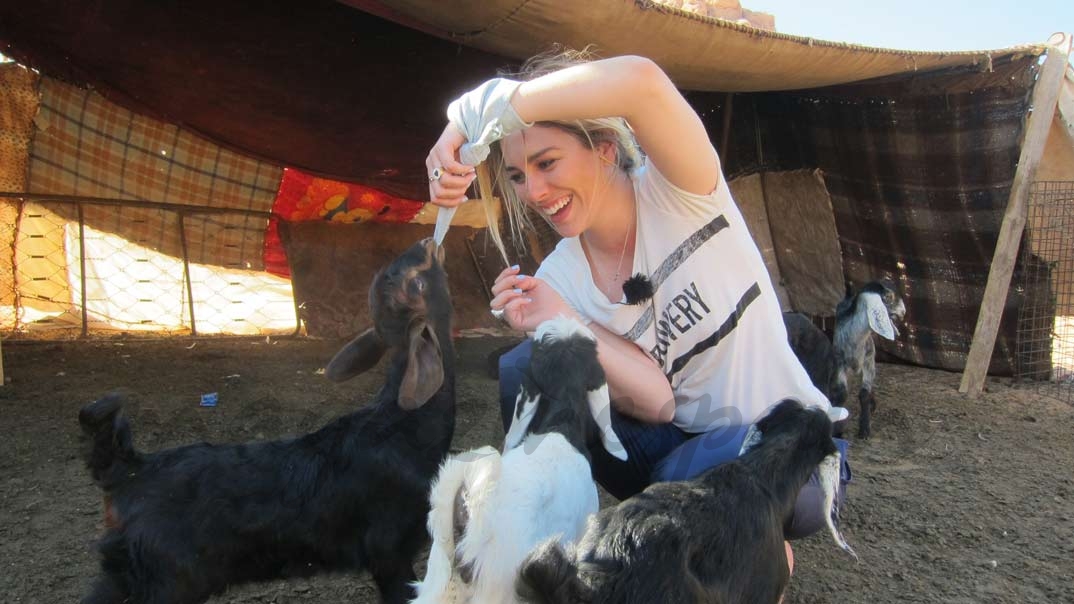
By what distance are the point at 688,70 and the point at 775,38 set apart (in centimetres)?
55

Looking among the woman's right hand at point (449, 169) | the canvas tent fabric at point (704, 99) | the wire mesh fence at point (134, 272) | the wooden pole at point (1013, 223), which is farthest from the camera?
the wire mesh fence at point (134, 272)

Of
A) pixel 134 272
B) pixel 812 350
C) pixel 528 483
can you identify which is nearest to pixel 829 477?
pixel 528 483

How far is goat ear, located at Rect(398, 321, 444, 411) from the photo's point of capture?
241cm

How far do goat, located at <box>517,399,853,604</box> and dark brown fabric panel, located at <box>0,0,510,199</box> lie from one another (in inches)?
130

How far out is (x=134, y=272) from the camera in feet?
18.6

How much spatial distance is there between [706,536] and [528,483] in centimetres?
45

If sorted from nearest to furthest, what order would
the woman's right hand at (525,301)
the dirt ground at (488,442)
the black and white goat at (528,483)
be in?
the black and white goat at (528,483) < the woman's right hand at (525,301) < the dirt ground at (488,442)

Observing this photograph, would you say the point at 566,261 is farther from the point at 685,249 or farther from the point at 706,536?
the point at 706,536

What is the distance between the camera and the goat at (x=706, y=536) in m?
1.57

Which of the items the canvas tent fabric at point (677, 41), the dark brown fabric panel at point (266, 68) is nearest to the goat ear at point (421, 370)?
the canvas tent fabric at point (677, 41)

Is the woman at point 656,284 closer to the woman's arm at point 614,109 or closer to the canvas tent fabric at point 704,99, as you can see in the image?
the woman's arm at point 614,109

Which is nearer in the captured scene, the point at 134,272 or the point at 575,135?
the point at 575,135

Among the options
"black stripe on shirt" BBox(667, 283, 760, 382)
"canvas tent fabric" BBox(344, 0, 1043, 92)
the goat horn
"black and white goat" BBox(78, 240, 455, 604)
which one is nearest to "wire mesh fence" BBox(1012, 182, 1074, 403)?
"canvas tent fabric" BBox(344, 0, 1043, 92)

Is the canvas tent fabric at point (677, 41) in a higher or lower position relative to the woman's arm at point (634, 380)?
higher
